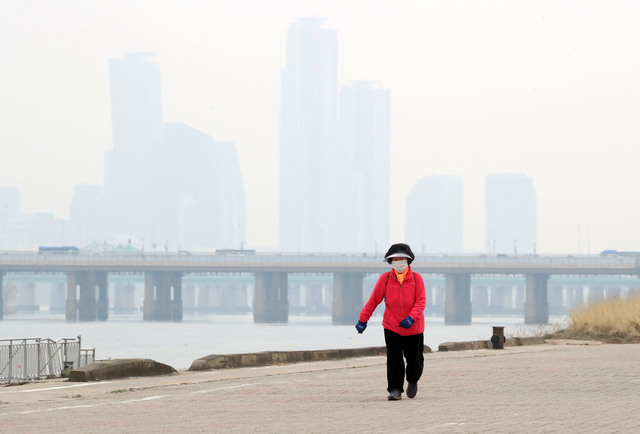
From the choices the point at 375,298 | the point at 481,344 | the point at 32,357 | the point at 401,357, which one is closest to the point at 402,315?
the point at 375,298

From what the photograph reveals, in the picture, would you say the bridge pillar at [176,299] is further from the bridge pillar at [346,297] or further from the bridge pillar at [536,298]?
the bridge pillar at [536,298]

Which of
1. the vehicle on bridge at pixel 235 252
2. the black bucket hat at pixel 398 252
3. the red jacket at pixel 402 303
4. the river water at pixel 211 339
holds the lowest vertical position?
Result: the river water at pixel 211 339

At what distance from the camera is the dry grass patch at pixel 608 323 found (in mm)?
31688

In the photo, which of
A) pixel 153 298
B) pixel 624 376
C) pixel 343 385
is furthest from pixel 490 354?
pixel 153 298

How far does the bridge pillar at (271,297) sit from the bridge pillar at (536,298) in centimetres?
3341

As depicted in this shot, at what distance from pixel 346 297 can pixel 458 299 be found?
15.1 metres

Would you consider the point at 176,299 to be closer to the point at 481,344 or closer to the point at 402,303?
the point at 481,344

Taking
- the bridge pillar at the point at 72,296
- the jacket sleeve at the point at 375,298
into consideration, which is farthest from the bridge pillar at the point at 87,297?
the jacket sleeve at the point at 375,298

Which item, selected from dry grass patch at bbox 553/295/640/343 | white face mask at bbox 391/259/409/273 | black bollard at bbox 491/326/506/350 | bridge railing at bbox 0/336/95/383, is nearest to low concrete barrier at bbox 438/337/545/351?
black bollard at bbox 491/326/506/350

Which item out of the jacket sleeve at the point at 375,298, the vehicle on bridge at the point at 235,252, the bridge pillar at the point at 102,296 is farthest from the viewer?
the vehicle on bridge at the point at 235,252

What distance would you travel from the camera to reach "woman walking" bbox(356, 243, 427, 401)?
1472 cm

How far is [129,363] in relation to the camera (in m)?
18.8

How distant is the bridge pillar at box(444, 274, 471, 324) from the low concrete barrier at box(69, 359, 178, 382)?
469 feet

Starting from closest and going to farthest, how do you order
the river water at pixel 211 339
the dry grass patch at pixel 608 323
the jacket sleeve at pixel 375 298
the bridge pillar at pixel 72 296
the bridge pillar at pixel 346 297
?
1. the jacket sleeve at pixel 375 298
2. the dry grass patch at pixel 608 323
3. the river water at pixel 211 339
4. the bridge pillar at pixel 346 297
5. the bridge pillar at pixel 72 296
